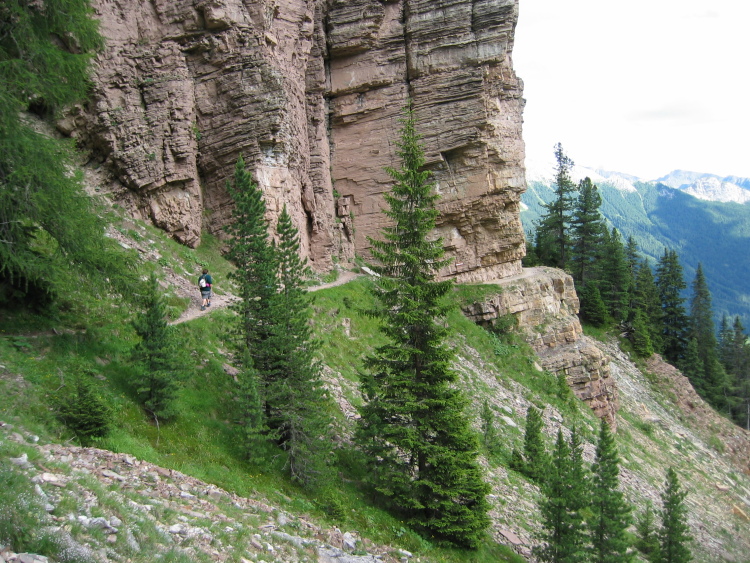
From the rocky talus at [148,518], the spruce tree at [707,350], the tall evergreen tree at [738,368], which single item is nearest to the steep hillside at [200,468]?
the rocky talus at [148,518]

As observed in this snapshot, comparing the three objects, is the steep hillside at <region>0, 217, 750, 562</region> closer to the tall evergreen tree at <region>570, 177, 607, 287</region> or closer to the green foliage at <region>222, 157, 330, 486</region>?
the green foliage at <region>222, 157, 330, 486</region>

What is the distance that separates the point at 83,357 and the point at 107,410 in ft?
10.7

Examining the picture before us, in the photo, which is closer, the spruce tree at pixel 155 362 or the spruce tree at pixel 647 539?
the spruce tree at pixel 155 362

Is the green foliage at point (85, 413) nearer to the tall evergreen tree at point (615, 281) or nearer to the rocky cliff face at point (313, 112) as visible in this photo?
the rocky cliff face at point (313, 112)

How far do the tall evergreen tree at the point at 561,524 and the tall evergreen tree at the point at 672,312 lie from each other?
165 ft

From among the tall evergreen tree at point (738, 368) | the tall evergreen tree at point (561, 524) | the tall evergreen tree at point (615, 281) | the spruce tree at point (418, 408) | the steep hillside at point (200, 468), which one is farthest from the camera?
the tall evergreen tree at point (738, 368)

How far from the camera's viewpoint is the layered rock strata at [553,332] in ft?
115

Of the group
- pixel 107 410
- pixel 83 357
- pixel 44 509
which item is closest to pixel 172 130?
pixel 83 357

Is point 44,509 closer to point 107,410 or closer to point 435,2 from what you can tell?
point 107,410

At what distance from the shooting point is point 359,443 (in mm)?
15375

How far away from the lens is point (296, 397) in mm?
14773

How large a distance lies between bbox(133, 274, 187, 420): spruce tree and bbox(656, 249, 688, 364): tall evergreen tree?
61.1 metres

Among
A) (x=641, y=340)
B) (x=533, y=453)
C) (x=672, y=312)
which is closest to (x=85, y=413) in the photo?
(x=533, y=453)

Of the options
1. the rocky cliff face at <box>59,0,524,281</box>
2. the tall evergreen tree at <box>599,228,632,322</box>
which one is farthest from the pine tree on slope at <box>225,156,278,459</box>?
the tall evergreen tree at <box>599,228,632,322</box>
